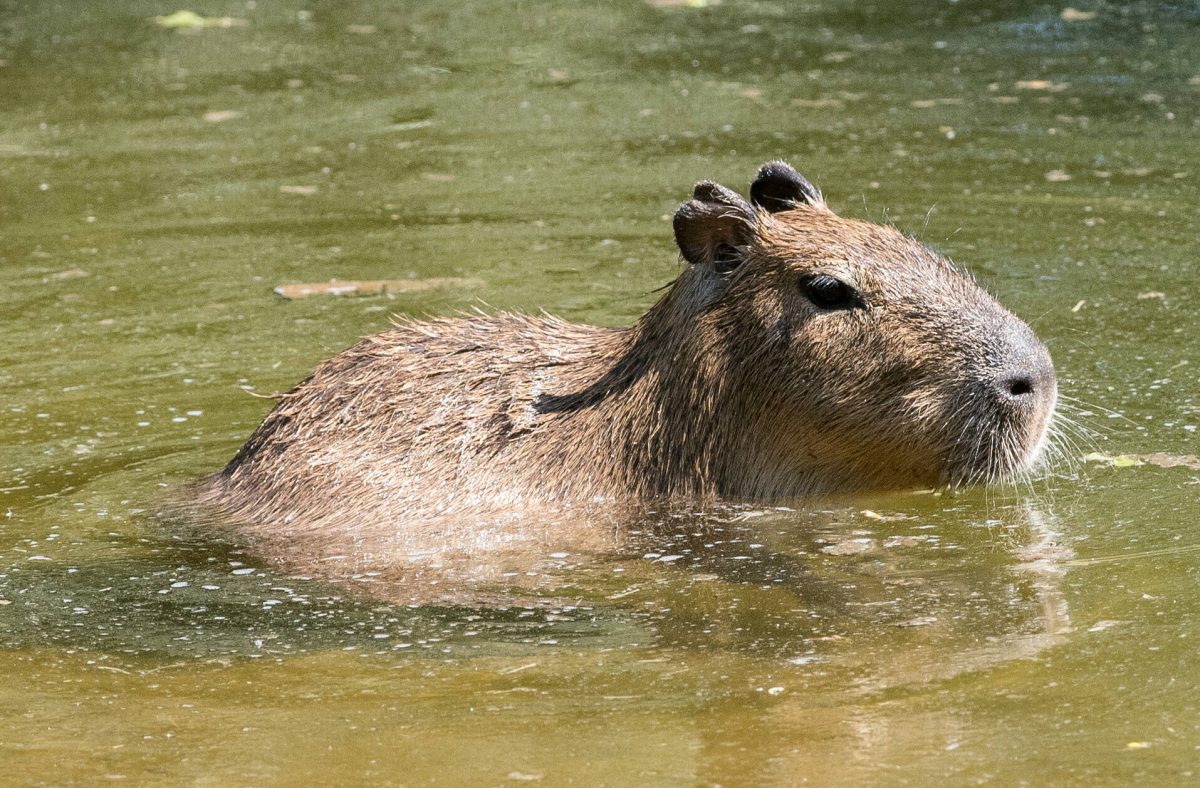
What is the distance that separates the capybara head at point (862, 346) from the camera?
22.5 ft

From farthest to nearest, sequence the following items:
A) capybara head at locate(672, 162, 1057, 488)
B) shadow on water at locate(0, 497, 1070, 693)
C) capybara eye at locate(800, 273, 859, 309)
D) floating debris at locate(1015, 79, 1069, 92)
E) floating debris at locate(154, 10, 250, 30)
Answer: floating debris at locate(154, 10, 250, 30) → floating debris at locate(1015, 79, 1069, 92) → capybara eye at locate(800, 273, 859, 309) → capybara head at locate(672, 162, 1057, 488) → shadow on water at locate(0, 497, 1070, 693)

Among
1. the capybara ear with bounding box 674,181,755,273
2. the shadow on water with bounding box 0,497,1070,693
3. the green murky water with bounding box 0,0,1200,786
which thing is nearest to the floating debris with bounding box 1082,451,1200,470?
the green murky water with bounding box 0,0,1200,786

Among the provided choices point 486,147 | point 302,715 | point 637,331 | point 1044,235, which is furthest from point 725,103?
point 302,715

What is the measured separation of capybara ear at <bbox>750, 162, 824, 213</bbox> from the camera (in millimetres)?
7512

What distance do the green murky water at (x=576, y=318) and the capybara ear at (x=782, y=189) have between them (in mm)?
1285

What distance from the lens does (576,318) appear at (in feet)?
34.6

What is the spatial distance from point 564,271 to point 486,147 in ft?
11.4

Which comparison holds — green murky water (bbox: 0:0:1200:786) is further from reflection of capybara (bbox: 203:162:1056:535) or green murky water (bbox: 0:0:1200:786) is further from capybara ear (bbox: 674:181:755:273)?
capybara ear (bbox: 674:181:755:273)

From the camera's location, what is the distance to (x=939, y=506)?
24.7ft

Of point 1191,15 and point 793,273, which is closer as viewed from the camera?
point 793,273

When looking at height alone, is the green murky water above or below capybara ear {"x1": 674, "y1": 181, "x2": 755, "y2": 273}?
below

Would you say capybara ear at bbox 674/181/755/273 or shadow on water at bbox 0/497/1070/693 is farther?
capybara ear at bbox 674/181/755/273

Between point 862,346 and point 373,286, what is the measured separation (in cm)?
505

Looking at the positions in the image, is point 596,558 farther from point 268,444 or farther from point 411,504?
point 268,444
